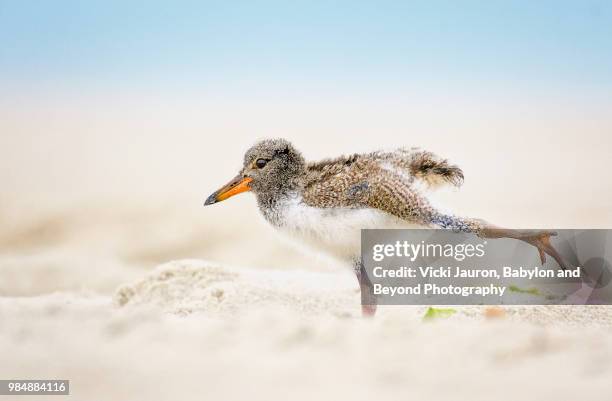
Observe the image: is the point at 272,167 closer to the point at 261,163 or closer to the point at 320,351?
the point at 261,163

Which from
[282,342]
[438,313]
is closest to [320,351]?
[282,342]

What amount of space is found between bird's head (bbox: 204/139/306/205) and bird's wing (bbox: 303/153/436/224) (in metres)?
0.09

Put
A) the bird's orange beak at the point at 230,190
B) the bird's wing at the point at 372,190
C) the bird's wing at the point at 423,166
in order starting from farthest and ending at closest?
the bird's orange beak at the point at 230,190
the bird's wing at the point at 423,166
the bird's wing at the point at 372,190

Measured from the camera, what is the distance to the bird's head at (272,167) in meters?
2.96

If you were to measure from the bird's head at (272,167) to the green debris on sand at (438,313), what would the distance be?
2.21 feet

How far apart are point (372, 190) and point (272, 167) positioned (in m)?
0.41

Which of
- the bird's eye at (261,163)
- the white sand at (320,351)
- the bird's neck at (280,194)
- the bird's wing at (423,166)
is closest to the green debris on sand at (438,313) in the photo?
the white sand at (320,351)

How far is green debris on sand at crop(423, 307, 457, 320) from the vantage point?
286cm

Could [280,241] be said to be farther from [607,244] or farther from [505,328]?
[607,244]

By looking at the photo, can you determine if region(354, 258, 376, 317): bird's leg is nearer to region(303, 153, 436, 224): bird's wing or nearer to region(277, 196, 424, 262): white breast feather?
region(277, 196, 424, 262): white breast feather

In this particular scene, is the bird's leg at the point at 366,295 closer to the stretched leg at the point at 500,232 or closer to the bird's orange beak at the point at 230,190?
the stretched leg at the point at 500,232

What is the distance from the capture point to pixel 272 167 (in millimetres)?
2963

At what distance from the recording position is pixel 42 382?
2180mm

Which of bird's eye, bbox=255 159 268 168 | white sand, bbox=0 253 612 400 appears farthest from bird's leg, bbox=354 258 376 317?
bird's eye, bbox=255 159 268 168
